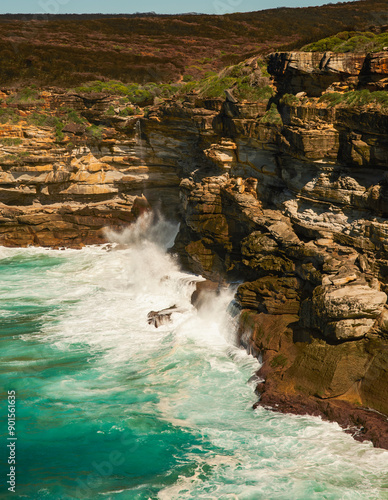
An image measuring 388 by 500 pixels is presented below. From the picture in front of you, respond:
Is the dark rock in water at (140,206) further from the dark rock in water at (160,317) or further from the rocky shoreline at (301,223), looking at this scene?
the dark rock in water at (160,317)

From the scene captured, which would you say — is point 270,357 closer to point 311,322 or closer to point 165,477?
point 311,322

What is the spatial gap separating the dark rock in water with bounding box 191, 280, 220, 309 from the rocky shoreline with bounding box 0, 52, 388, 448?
0.82m

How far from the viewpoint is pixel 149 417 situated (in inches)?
715

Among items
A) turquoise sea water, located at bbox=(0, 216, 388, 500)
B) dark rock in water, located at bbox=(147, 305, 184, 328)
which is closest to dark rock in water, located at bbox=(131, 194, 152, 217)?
turquoise sea water, located at bbox=(0, 216, 388, 500)

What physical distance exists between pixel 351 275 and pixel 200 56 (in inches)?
1752

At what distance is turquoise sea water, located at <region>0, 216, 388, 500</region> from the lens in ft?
48.2

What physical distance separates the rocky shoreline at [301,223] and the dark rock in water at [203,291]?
823 mm

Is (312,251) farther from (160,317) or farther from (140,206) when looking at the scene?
(140,206)

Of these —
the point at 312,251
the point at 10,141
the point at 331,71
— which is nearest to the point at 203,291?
the point at 312,251

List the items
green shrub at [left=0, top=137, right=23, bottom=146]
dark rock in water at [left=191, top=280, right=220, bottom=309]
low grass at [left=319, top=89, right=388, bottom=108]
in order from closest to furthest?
low grass at [left=319, top=89, right=388, bottom=108]
dark rock in water at [left=191, top=280, right=220, bottom=309]
green shrub at [left=0, top=137, right=23, bottom=146]

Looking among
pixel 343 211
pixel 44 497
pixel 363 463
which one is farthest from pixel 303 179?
pixel 44 497

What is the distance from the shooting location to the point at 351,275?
18859mm

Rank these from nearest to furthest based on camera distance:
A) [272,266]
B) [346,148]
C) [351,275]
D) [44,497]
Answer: [44,497], [351,275], [346,148], [272,266]

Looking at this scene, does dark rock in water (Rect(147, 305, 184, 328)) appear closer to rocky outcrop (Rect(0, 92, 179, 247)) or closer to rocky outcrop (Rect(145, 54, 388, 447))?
rocky outcrop (Rect(145, 54, 388, 447))
